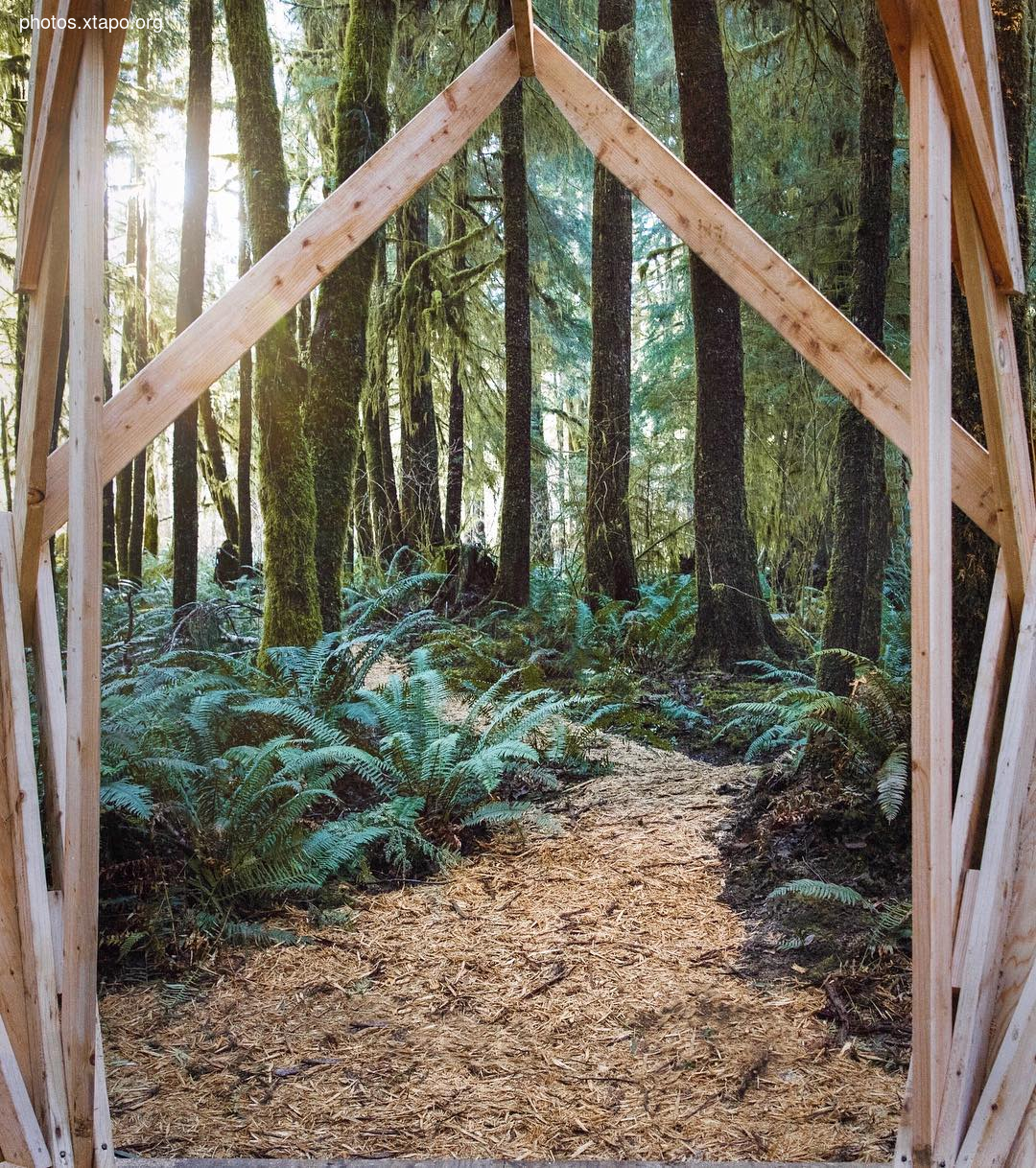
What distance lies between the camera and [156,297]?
1184cm

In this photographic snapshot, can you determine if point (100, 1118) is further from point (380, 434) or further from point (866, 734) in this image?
point (380, 434)

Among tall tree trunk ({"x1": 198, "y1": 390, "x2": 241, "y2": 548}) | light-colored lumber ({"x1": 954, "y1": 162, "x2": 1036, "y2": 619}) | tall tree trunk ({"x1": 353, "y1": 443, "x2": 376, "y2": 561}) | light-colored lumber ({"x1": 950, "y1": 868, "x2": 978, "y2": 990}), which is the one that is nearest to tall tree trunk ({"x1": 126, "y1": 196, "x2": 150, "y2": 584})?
tall tree trunk ({"x1": 198, "y1": 390, "x2": 241, "y2": 548})

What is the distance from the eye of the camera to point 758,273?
255 centimetres

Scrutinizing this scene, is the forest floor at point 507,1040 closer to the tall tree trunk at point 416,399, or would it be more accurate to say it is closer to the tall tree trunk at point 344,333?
the tall tree trunk at point 344,333

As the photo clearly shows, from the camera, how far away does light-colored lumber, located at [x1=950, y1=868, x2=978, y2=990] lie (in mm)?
2049

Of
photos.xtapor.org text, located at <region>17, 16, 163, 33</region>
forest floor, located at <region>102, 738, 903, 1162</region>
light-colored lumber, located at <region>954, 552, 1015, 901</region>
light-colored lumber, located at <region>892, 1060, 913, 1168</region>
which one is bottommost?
forest floor, located at <region>102, 738, 903, 1162</region>

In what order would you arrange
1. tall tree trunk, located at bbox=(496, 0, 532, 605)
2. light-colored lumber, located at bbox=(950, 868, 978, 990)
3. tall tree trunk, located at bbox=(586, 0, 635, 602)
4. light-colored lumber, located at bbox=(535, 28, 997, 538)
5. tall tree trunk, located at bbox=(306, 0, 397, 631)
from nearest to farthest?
light-colored lumber, located at bbox=(950, 868, 978, 990) → light-colored lumber, located at bbox=(535, 28, 997, 538) → tall tree trunk, located at bbox=(306, 0, 397, 631) → tall tree trunk, located at bbox=(586, 0, 635, 602) → tall tree trunk, located at bbox=(496, 0, 532, 605)

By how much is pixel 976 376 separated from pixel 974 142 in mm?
1048

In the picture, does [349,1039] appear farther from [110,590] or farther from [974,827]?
[110,590]

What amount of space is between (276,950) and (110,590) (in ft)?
22.4

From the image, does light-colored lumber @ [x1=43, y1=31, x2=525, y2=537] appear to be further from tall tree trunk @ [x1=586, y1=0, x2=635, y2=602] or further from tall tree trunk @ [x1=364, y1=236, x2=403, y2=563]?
tall tree trunk @ [x1=364, y1=236, x2=403, y2=563]

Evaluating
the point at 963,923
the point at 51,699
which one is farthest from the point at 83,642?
the point at 963,923

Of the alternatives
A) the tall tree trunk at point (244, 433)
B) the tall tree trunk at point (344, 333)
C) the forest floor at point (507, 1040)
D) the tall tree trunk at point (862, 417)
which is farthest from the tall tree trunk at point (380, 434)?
the forest floor at point (507, 1040)

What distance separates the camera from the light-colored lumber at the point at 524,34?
9.38ft
